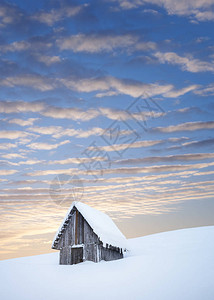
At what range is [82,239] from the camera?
24672mm

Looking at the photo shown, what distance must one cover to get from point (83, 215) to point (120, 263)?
5.23 m

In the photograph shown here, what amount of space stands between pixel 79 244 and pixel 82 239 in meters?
0.55

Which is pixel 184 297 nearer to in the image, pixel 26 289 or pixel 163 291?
pixel 163 291

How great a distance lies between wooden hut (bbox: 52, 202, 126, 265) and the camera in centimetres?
2370

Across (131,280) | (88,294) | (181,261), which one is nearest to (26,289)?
(88,294)

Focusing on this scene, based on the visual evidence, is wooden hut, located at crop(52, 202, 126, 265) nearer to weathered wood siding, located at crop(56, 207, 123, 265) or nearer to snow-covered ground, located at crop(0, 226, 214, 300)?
weathered wood siding, located at crop(56, 207, 123, 265)

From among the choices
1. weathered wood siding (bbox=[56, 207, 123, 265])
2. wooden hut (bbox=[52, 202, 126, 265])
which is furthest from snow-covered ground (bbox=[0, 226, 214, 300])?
wooden hut (bbox=[52, 202, 126, 265])

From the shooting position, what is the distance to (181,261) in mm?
22547

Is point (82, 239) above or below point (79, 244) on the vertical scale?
above

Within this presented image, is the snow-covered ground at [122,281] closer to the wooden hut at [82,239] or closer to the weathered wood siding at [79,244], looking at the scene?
the weathered wood siding at [79,244]

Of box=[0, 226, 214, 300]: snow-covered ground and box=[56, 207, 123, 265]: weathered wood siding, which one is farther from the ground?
box=[56, 207, 123, 265]: weathered wood siding

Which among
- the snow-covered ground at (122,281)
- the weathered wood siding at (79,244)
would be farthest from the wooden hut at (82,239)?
the snow-covered ground at (122,281)

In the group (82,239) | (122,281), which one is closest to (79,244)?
(82,239)

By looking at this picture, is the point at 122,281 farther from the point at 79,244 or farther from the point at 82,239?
the point at 79,244
